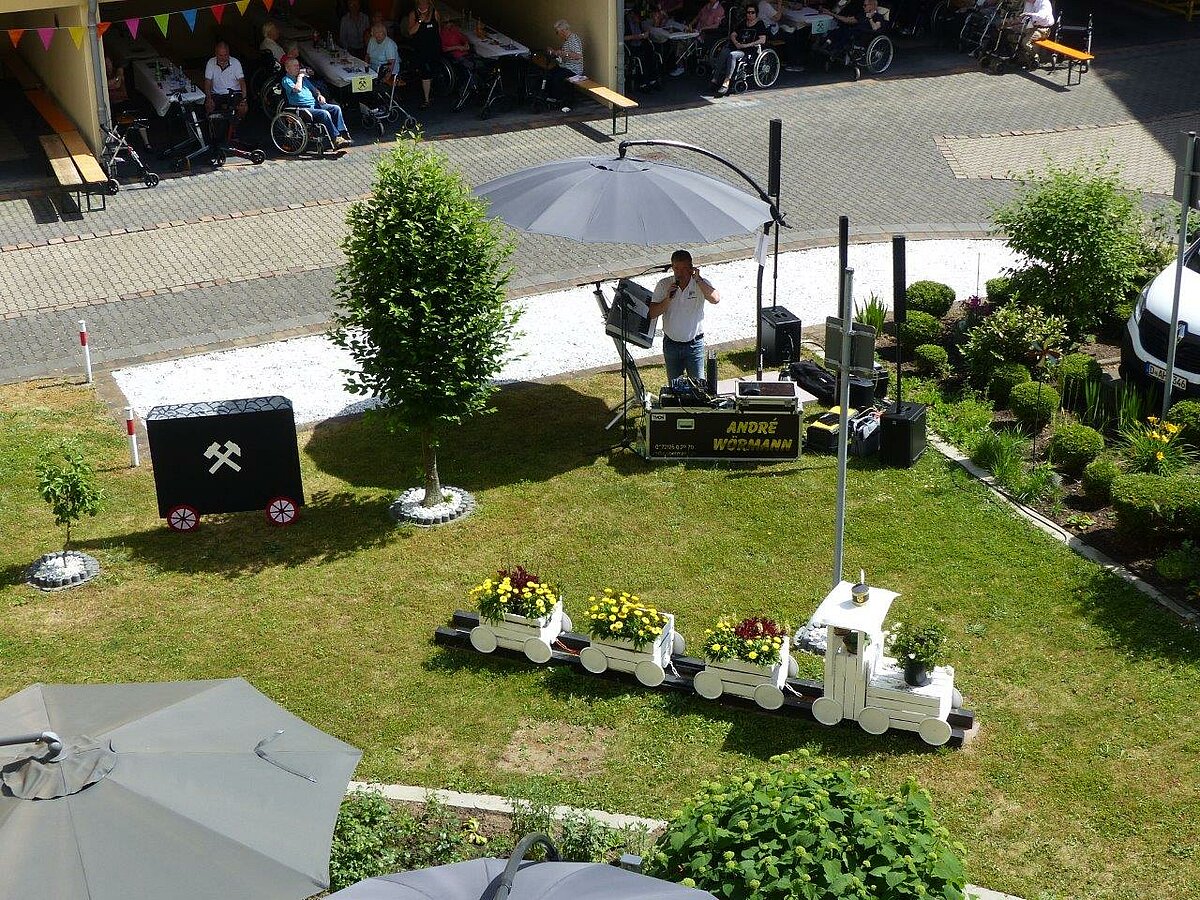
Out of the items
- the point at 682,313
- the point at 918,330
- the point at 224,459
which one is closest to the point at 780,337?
the point at 918,330

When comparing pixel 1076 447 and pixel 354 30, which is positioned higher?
pixel 354 30

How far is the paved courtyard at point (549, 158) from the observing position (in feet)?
53.3

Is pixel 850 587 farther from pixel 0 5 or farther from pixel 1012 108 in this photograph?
pixel 1012 108

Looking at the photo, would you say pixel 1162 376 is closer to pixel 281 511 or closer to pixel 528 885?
pixel 281 511

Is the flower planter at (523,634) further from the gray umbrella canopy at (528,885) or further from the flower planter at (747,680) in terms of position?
the gray umbrella canopy at (528,885)

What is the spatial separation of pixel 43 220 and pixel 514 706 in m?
11.6

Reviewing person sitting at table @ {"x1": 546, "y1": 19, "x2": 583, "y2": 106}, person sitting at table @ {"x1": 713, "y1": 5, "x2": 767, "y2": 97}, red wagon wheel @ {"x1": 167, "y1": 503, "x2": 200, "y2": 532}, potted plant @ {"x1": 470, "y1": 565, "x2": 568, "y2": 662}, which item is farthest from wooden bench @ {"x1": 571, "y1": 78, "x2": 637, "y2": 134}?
potted plant @ {"x1": 470, "y1": 565, "x2": 568, "y2": 662}

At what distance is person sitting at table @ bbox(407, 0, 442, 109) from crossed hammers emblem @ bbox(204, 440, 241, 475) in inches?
474

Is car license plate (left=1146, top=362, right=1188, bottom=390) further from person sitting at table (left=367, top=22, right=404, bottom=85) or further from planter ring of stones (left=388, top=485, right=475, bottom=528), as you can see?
person sitting at table (left=367, top=22, right=404, bottom=85)

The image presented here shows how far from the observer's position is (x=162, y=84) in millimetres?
20594

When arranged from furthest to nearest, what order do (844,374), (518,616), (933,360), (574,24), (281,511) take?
(574,24) < (933,360) < (281,511) < (518,616) < (844,374)

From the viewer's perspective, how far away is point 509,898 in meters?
5.33

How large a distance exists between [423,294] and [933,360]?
542cm

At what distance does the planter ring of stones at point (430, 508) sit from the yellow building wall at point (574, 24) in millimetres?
11746
